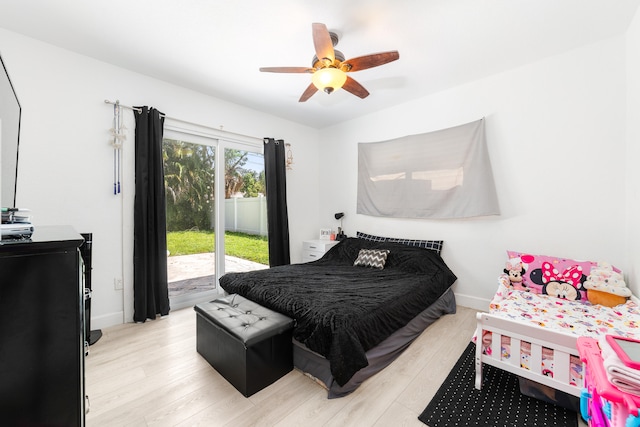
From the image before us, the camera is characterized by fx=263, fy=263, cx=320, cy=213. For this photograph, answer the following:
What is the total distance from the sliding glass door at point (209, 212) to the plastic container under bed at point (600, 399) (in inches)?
135

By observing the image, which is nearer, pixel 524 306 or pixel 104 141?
pixel 524 306

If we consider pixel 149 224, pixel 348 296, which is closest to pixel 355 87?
pixel 348 296

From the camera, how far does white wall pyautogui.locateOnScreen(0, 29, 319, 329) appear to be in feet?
7.39

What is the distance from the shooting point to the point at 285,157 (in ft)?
13.5

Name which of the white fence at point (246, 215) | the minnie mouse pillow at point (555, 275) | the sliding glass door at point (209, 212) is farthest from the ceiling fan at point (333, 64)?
the minnie mouse pillow at point (555, 275)

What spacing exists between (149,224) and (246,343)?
1.91 metres

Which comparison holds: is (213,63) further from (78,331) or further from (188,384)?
(188,384)

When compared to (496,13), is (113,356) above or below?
below

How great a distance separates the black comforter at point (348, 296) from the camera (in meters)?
1.68

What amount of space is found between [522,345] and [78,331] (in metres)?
2.22

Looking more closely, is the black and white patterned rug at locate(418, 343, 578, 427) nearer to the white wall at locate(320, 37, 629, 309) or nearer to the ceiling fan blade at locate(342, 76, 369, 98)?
the white wall at locate(320, 37, 629, 309)

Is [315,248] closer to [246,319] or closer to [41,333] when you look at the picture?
[246,319]

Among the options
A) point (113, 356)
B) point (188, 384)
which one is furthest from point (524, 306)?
point (113, 356)

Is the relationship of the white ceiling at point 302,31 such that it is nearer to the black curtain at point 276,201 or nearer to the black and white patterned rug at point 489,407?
the black curtain at point 276,201
